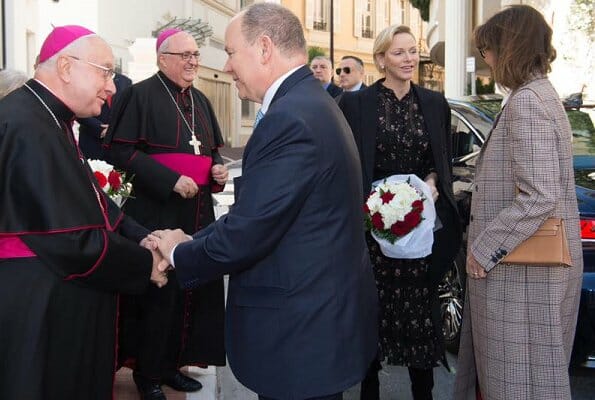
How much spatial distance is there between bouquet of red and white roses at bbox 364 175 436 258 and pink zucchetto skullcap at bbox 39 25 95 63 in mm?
1716

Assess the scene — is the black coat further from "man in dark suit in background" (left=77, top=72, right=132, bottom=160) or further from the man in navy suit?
"man in dark suit in background" (left=77, top=72, right=132, bottom=160)

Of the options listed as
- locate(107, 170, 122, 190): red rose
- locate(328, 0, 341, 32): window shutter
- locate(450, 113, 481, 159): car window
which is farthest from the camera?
locate(328, 0, 341, 32): window shutter

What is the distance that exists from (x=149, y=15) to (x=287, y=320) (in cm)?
2755

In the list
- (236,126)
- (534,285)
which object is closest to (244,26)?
(534,285)

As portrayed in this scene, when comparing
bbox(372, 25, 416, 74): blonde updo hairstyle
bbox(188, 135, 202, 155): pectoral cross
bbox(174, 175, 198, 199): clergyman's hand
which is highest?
bbox(372, 25, 416, 74): blonde updo hairstyle

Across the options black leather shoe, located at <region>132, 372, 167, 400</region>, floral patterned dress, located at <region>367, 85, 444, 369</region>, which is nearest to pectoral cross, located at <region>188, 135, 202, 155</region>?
floral patterned dress, located at <region>367, 85, 444, 369</region>

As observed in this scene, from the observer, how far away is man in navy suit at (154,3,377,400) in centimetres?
252

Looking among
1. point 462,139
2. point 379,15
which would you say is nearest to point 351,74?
point 462,139

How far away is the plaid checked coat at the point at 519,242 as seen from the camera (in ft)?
10.4

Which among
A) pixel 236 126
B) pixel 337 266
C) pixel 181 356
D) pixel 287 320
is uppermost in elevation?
pixel 236 126

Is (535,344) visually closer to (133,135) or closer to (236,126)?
(133,135)

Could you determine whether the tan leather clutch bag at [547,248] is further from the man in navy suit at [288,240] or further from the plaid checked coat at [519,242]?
the man in navy suit at [288,240]

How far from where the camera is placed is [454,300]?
5.59 meters

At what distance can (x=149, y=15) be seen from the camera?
28.6 m
